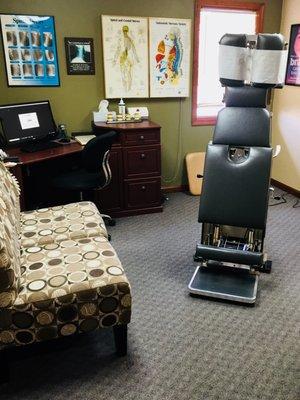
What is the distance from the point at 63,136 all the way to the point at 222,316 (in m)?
2.36

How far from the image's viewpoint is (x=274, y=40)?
89.4 inches

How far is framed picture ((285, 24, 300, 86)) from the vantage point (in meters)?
3.89

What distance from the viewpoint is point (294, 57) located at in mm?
3953

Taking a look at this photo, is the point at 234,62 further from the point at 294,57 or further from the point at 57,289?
the point at 294,57

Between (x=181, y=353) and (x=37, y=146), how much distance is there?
221 centimetres

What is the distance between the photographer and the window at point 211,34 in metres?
3.91

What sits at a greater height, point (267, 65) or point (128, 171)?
point (267, 65)

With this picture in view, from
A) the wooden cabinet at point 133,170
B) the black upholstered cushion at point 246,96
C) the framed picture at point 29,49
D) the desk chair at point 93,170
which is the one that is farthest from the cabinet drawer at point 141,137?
the black upholstered cushion at point 246,96

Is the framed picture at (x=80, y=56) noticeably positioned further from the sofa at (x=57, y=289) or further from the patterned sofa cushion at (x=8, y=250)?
the sofa at (x=57, y=289)

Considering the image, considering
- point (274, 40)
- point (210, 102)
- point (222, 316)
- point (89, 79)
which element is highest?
point (274, 40)

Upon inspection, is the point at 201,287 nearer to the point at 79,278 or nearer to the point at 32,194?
the point at 79,278

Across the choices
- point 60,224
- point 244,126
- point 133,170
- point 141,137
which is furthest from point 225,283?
point 141,137

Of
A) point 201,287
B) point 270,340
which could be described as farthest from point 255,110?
point 270,340

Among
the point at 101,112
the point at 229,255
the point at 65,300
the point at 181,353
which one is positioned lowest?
the point at 181,353
